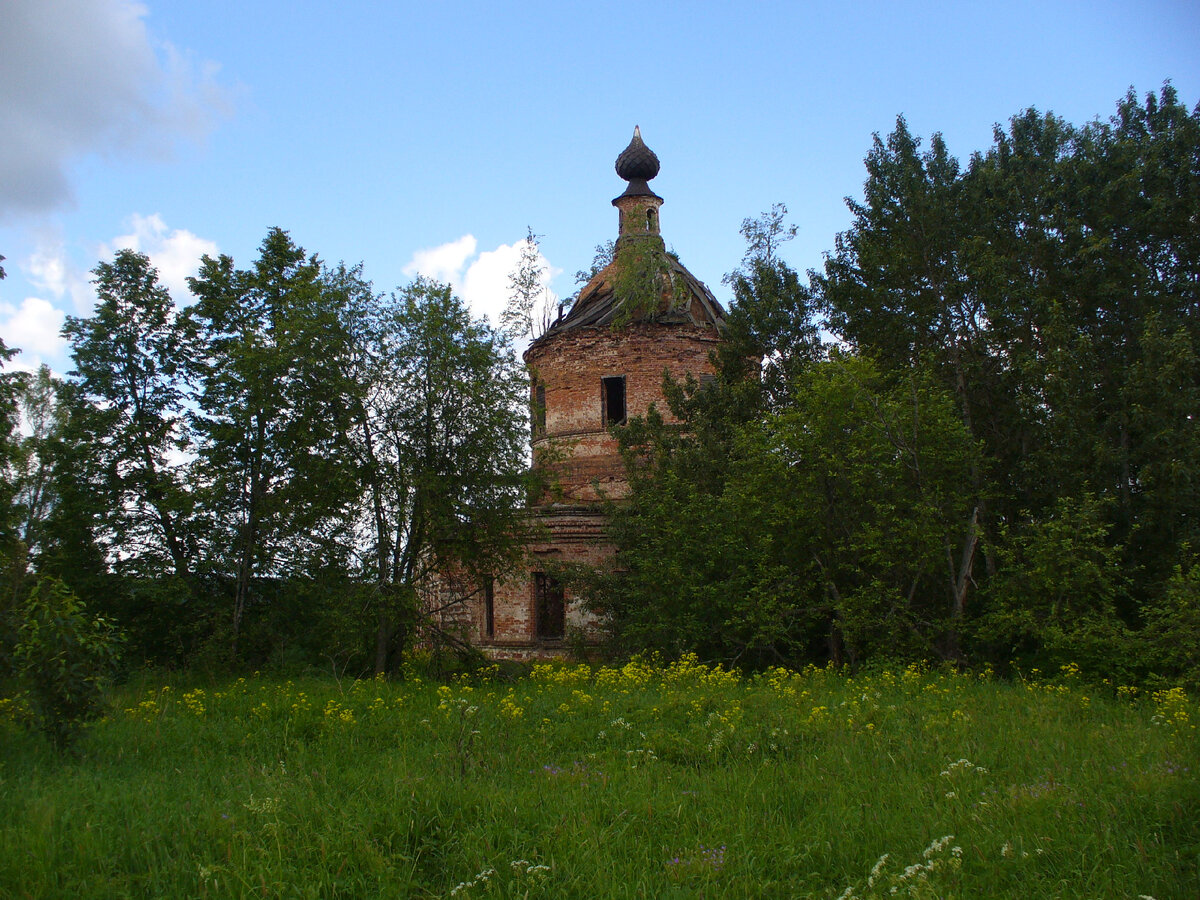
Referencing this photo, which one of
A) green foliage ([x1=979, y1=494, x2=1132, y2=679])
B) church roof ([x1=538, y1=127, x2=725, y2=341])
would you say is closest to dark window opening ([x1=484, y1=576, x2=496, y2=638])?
church roof ([x1=538, y1=127, x2=725, y2=341])

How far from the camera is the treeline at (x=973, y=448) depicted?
12.1 meters

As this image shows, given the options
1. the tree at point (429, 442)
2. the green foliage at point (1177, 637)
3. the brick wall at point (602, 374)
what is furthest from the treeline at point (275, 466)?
the green foliage at point (1177, 637)

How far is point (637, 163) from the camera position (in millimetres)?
23812

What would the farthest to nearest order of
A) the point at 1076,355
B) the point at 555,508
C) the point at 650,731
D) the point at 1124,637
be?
the point at 555,508
the point at 1076,355
the point at 1124,637
the point at 650,731

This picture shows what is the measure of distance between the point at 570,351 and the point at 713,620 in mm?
9297

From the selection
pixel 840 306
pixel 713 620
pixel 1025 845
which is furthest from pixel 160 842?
pixel 840 306

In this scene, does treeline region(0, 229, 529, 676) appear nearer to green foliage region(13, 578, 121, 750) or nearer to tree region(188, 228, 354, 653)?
tree region(188, 228, 354, 653)

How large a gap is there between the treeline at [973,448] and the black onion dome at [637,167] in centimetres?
858

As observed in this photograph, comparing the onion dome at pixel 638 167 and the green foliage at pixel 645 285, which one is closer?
the green foliage at pixel 645 285

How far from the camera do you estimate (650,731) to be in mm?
7191

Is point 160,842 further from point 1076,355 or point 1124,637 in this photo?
point 1076,355

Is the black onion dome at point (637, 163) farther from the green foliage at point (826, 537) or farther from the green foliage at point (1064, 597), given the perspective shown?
the green foliage at point (1064, 597)

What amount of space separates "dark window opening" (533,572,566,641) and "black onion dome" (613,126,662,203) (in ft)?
37.6

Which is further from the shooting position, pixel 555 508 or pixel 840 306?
pixel 555 508
